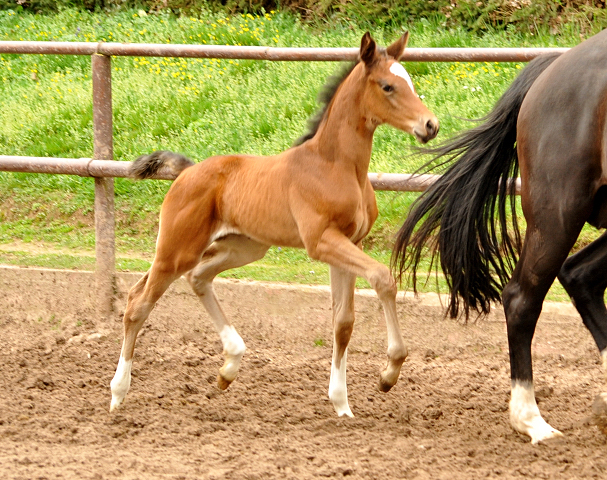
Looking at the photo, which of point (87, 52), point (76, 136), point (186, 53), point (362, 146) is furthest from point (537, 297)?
point (76, 136)

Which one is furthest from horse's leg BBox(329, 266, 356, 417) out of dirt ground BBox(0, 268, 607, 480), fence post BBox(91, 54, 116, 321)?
fence post BBox(91, 54, 116, 321)

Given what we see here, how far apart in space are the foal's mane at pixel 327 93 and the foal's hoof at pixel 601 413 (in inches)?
66.0

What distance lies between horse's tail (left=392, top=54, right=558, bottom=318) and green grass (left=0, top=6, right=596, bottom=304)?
1.26 m

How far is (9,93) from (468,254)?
21.8ft

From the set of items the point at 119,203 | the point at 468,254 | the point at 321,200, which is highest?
the point at 321,200

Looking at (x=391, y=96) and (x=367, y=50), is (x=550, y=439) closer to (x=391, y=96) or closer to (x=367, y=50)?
(x=391, y=96)

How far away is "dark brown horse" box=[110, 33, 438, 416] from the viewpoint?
330 cm

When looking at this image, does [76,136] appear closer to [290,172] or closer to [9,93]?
[9,93]

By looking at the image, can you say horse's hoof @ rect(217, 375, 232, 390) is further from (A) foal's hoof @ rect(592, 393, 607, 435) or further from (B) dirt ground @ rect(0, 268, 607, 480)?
(A) foal's hoof @ rect(592, 393, 607, 435)

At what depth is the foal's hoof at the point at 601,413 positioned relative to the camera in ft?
10.2

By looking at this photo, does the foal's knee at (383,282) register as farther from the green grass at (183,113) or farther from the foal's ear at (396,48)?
the green grass at (183,113)

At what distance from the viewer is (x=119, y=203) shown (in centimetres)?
663

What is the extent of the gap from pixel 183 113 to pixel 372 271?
4.84 m

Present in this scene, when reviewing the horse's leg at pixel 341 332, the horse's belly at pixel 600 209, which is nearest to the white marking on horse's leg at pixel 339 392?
the horse's leg at pixel 341 332
